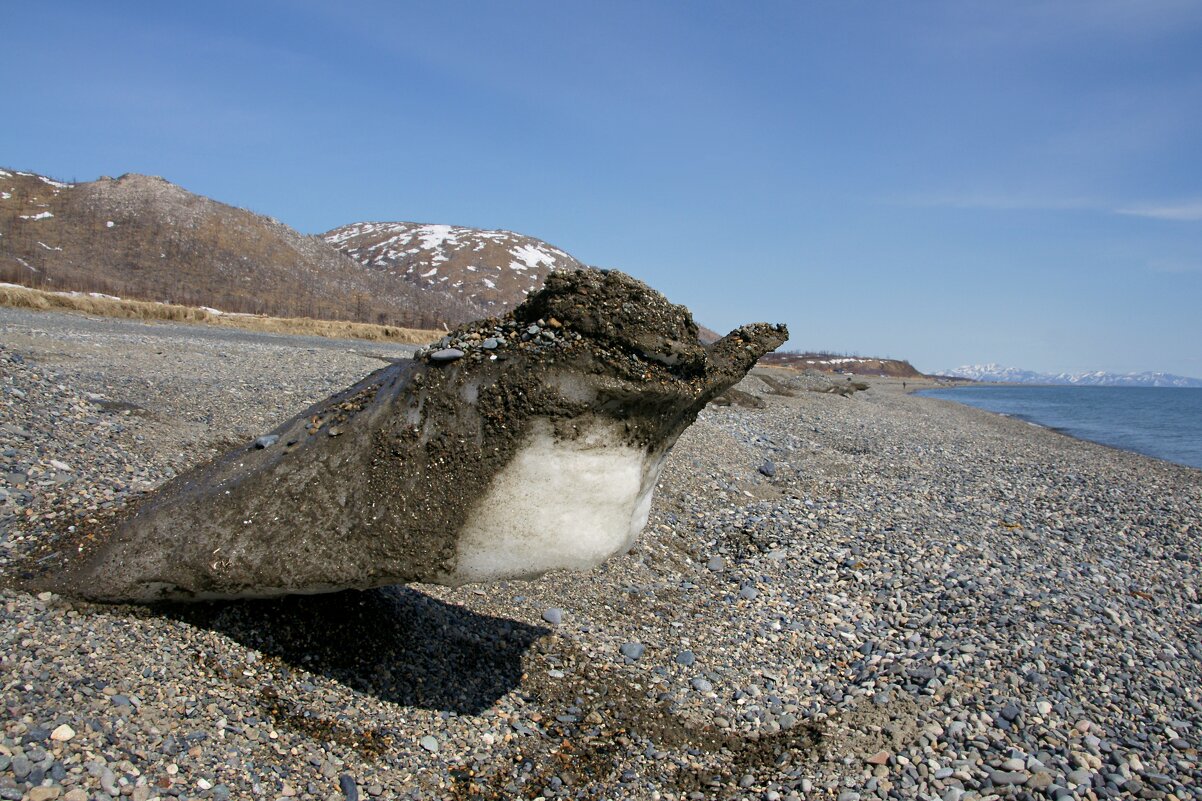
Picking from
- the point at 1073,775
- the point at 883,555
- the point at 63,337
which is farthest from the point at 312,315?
the point at 1073,775

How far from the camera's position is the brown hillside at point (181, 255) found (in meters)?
56.2

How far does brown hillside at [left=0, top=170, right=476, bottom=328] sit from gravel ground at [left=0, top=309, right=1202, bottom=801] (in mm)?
51643

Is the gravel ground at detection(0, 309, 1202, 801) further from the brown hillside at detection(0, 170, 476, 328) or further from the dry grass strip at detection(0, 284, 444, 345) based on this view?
the brown hillside at detection(0, 170, 476, 328)

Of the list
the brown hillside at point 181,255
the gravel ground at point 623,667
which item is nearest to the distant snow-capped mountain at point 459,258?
the brown hillside at point 181,255

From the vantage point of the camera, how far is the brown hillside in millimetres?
56156

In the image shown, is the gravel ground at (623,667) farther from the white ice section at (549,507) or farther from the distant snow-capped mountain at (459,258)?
the distant snow-capped mountain at (459,258)

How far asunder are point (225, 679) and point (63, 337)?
1698cm

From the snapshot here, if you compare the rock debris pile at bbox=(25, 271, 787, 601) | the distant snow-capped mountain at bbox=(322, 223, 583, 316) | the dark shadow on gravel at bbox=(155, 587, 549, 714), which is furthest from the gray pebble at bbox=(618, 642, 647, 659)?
the distant snow-capped mountain at bbox=(322, 223, 583, 316)

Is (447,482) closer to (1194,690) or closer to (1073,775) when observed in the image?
(1073,775)

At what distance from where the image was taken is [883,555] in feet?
32.2

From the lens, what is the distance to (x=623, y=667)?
6.47 meters

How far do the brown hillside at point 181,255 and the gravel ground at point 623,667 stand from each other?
51643 millimetres

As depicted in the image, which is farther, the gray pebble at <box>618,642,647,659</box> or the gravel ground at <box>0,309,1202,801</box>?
the gray pebble at <box>618,642,647,659</box>

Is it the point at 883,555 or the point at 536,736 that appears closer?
the point at 536,736
